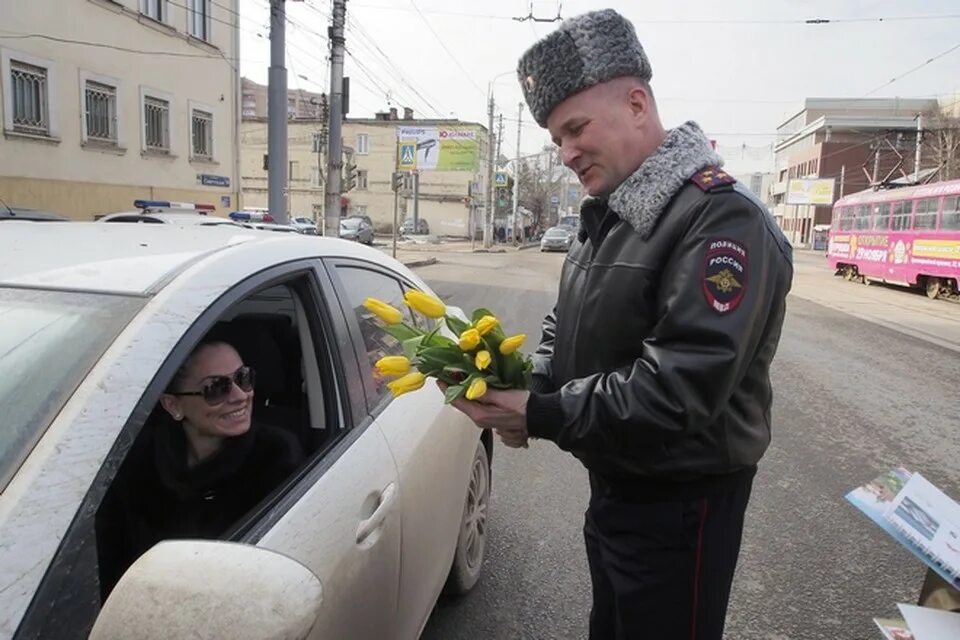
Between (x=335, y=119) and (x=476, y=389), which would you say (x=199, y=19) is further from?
(x=476, y=389)

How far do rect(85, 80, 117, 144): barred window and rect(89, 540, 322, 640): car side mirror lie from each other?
55.8ft

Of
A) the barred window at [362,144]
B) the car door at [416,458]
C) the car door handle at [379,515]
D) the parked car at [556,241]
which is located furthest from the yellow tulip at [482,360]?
the barred window at [362,144]

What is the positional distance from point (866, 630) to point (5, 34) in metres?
16.1

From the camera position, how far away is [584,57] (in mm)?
1541

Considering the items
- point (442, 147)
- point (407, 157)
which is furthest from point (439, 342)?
point (442, 147)

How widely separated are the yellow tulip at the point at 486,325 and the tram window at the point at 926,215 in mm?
19399

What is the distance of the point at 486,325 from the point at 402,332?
8.7 inches

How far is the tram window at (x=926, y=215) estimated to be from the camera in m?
17.3

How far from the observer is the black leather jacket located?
137 centimetres

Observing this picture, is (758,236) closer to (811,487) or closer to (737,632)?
(737,632)

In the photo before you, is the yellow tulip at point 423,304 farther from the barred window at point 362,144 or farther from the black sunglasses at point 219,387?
the barred window at point 362,144

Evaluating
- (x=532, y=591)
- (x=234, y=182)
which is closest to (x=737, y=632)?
(x=532, y=591)

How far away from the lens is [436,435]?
2529mm

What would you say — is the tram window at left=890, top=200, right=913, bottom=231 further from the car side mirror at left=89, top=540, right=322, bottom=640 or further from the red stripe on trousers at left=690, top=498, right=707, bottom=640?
the car side mirror at left=89, top=540, right=322, bottom=640
